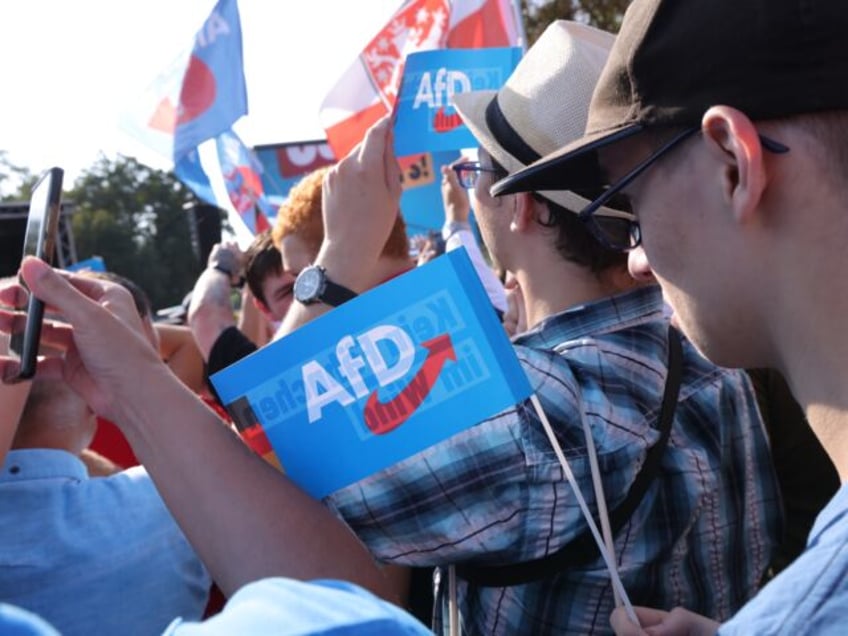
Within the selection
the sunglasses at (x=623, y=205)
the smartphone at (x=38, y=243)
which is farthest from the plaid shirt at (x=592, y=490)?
the smartphone at (x=38, y=243)

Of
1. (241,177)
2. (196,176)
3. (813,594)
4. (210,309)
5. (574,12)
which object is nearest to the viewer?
(813,594)

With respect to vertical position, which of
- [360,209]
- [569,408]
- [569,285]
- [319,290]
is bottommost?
[569,408]

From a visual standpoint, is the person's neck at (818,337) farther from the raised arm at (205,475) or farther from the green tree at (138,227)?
the green tree at (138,227)

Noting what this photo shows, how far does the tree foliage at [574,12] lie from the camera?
10875mm

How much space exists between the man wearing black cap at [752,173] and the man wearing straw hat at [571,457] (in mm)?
317

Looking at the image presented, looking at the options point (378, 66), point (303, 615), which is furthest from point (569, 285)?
point (378, 66)

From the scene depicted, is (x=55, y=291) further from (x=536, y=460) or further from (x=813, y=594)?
(x=813, y=594)

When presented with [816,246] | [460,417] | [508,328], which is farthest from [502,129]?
[508,328]

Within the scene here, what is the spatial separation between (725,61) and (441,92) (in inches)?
91.0

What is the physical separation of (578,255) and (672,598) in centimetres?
56

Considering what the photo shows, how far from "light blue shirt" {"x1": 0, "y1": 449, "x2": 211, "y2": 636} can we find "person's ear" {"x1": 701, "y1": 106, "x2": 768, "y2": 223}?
1.16 meters

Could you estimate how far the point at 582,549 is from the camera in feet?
4.51

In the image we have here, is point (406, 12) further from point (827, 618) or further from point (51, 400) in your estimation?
point (827, 618)

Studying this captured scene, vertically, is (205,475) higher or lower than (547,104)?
lower
